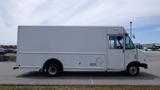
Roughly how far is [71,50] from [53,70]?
1.48 metres

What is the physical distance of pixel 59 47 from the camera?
19578mm

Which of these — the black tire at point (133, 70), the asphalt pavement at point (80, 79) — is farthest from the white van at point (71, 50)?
the asphalt pavement at point (80, 79)

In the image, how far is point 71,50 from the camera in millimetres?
19562

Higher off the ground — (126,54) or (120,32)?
(120,32)

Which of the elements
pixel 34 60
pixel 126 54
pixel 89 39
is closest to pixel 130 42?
pixel 126 54

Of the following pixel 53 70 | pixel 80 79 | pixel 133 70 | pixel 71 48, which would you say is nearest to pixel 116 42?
pixel 133 70

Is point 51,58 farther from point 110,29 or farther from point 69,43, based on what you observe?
point 110,29

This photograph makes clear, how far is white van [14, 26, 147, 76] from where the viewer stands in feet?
64.0

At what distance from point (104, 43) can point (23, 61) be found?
4.55 m

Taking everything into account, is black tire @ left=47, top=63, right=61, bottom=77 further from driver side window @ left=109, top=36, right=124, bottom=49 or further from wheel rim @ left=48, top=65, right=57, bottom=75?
driver side window @ left=109, top=36, right=124, bottom=49

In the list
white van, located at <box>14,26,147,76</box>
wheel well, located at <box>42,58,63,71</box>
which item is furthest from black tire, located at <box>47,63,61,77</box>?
wheel well, located at <box>42,58,63,71</box>

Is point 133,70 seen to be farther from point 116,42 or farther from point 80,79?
point 80,79

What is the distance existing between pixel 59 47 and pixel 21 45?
6.84 feet

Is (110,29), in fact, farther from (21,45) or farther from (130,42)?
(21,45)
